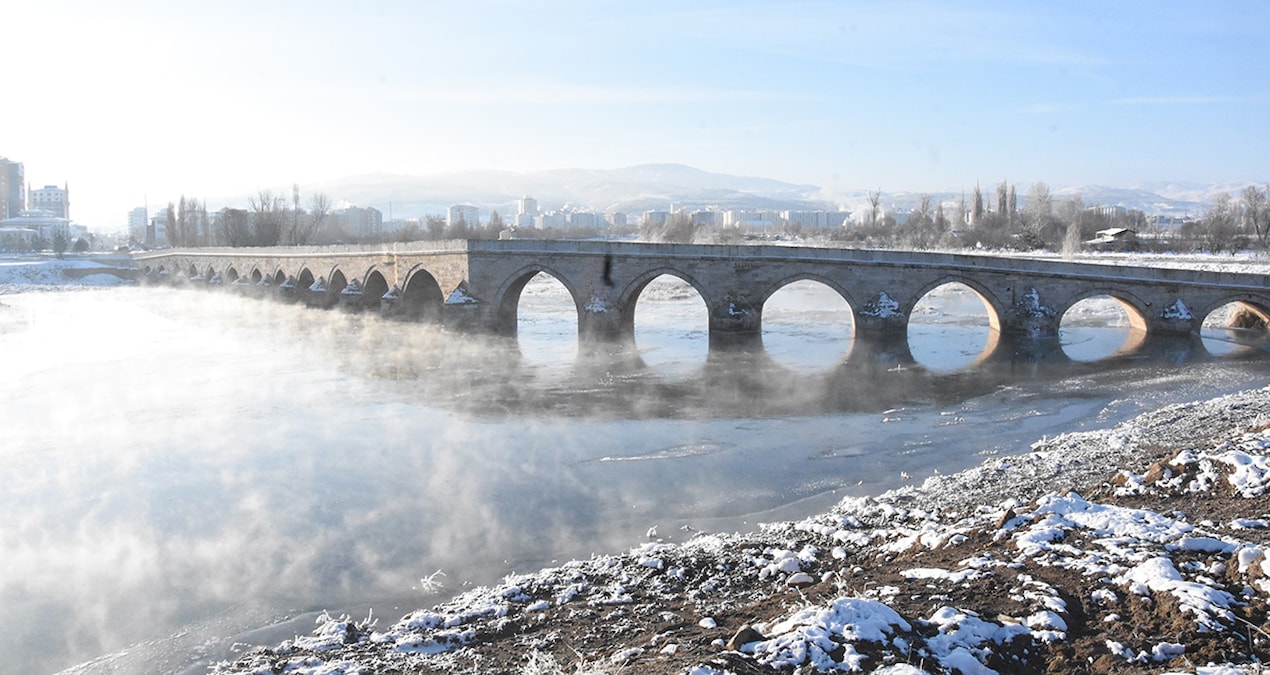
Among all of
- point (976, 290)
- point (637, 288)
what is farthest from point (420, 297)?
point (976, 290)

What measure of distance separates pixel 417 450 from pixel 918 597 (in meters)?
10.1

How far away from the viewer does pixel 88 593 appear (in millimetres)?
8867

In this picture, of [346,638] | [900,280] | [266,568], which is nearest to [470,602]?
[346,638]

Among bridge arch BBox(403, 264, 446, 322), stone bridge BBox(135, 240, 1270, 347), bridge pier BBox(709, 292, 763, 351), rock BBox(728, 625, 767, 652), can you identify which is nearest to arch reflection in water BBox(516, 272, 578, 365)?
stone bridge BBox(135, 240, 1270, 347)

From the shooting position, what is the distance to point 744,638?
5.36 m

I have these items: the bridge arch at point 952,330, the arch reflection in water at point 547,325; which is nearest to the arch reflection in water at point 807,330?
the bridge arch at point 952,330

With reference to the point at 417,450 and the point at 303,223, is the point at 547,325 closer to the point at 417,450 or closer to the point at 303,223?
the point at 417,450

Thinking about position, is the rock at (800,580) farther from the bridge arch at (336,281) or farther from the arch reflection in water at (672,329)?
the bridge arch at (336,281)

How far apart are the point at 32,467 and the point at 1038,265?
2715 centimetres

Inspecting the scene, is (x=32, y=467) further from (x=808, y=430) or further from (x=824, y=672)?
(x=824, y=672)

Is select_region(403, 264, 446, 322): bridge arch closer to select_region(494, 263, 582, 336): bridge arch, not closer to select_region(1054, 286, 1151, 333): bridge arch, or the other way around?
select_region(494, 263, 582, 336): bridge arch

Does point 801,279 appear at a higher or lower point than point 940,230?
lower

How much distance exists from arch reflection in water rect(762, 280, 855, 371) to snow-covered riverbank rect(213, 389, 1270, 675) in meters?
14.7

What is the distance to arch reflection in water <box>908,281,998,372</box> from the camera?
24650 mm
